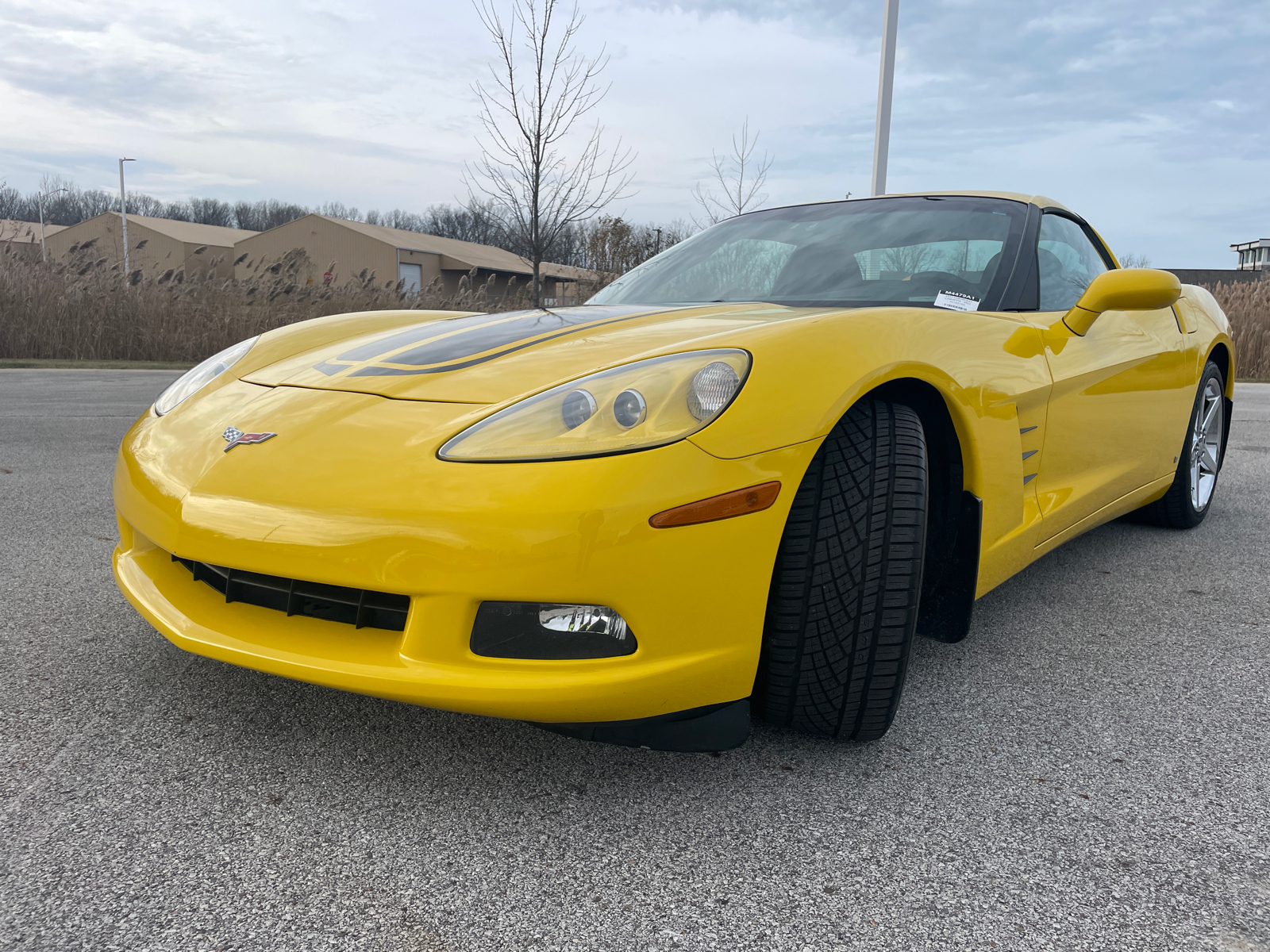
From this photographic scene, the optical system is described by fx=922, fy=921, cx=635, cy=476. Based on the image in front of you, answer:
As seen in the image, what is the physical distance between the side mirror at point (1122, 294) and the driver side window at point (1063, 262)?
0.07m

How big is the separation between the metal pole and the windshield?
616 cm

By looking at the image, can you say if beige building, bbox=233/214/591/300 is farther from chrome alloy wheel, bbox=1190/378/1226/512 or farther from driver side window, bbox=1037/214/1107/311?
driver side window, bbox=1037/214/1107/311

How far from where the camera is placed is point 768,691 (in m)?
1.71

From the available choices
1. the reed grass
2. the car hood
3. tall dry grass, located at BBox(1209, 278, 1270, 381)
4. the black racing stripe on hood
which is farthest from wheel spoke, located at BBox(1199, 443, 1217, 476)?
tall dry grass, located at BBox(1209, 278, 1270, 381)

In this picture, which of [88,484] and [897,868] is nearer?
[897,868]

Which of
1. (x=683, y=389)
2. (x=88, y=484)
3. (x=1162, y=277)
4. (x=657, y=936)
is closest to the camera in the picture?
(x=657, y=936)

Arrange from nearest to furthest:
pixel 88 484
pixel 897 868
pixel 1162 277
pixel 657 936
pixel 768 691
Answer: pixel 657 936
pixel 897 868
pixel 768 691
pixel 1162 277
pixel 88 484

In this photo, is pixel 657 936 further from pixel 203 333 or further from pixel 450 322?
pixel 203 333


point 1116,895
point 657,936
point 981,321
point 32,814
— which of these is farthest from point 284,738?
point 981,321

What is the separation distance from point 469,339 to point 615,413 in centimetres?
75

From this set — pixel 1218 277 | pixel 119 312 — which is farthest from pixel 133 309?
pixel 1218 277

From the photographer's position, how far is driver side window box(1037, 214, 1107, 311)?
262cm

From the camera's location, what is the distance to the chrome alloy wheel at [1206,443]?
3609 mm

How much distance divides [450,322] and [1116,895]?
200 cm
